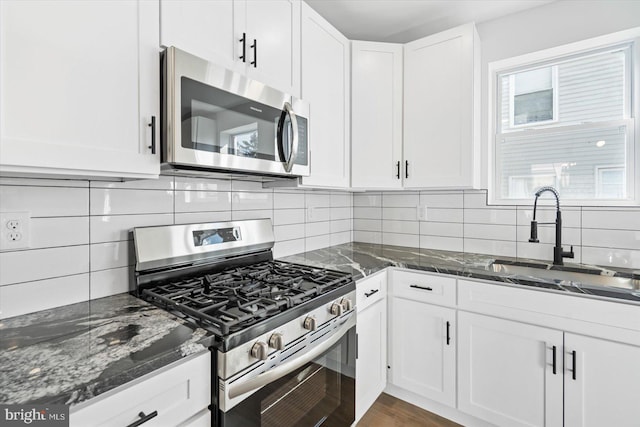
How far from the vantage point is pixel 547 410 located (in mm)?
1501

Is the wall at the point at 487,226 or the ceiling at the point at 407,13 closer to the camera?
the wall at the point at 487,226

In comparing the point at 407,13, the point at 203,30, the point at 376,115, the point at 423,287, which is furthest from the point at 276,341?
the point at 407,13

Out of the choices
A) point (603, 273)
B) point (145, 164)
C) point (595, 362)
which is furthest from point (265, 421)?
point (603, 273)

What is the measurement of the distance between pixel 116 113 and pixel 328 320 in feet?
3.60

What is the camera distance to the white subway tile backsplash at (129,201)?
124 centimetres

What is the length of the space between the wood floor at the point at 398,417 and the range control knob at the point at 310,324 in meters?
1.00

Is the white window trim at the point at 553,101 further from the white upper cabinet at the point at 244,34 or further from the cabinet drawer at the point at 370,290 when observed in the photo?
the white upper cabinet at the point at 244,34

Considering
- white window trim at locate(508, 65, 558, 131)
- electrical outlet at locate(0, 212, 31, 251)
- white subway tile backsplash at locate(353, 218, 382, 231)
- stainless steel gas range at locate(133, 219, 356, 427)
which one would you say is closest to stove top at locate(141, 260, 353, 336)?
stainless steel gas range at locate(133, 219, 356, 427)

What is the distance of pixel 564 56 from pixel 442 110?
832 millimetres

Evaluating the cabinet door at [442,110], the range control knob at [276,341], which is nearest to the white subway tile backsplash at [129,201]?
the range control knob at [276,341]

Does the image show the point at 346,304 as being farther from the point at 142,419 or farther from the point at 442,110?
the point at 442,110

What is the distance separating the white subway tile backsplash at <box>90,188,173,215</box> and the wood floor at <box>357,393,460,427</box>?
1.62 meters

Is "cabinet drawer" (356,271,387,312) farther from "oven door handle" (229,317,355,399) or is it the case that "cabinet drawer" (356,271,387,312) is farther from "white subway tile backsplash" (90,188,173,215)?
"white subway tile backsplash" (90,188,173,215)

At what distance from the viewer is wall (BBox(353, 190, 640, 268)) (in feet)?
5.90
